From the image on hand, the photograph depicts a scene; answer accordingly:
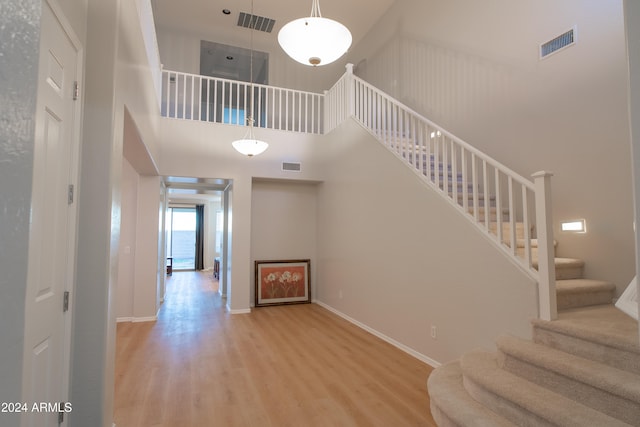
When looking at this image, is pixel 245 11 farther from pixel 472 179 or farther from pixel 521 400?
pixel 521 400

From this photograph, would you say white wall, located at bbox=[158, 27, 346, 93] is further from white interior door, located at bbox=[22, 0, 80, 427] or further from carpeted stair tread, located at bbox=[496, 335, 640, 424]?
carpeted stair tread, located at bbox=[496, 335, 640, 424]

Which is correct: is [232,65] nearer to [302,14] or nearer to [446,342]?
[302,14]

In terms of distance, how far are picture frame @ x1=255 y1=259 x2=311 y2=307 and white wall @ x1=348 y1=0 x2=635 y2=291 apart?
3.80m

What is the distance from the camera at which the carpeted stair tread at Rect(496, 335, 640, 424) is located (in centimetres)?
168

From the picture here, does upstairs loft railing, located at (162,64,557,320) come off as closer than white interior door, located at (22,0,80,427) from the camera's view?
No

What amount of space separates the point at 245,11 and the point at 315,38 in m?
5.45

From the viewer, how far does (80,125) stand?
6.43 ft

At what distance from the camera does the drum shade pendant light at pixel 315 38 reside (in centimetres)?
238

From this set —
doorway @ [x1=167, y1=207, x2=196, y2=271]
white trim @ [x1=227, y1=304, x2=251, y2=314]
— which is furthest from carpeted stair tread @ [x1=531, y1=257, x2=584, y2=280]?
doorway @ [x1=167, y1=207, x2=196, y2=271]

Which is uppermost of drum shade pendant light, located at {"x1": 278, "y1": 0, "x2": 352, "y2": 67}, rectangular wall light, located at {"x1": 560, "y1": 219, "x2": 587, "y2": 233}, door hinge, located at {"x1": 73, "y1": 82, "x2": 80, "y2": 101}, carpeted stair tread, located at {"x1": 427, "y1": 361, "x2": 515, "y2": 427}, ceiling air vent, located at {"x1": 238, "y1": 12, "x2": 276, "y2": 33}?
ceiling air vent, located at {"x1": 238, "y1": 12, "x2": 276, "y2": 33}

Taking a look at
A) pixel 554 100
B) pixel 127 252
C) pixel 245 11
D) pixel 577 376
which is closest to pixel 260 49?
pixel 245 11

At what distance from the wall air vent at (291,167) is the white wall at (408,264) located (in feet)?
1.89

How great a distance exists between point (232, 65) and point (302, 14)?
2.52 meters

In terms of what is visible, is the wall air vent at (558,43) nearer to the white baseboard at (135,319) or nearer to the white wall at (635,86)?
the white wall at (635,86)
